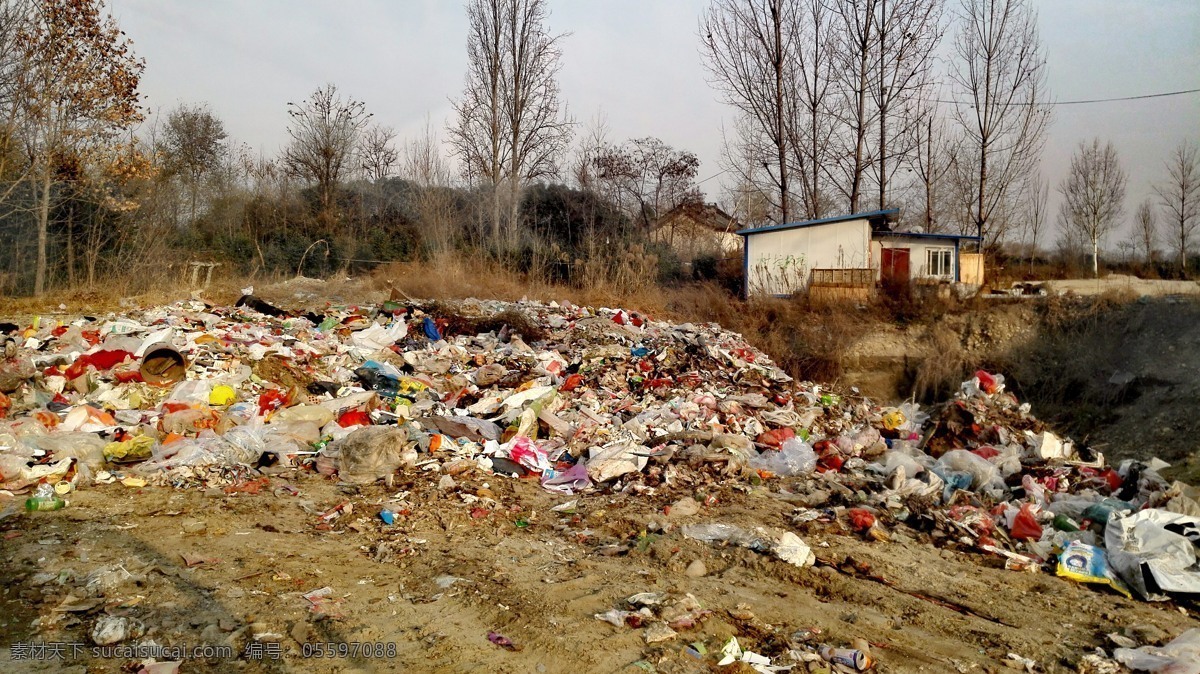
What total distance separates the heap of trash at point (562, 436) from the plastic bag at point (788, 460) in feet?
0.08

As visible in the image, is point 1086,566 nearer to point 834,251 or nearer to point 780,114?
point 834,251

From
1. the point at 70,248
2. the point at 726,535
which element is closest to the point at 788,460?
the point at 726,535

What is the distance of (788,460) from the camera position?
5996mm

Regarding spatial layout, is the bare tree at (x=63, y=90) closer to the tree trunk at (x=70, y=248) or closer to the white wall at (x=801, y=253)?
the tree trunk at (x=70, y=248)

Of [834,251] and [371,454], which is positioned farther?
[834,251]

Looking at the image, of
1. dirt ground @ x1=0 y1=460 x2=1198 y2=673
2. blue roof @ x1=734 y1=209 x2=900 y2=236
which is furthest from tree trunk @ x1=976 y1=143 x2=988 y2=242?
dirt ground @ x1=0 y1=460 x2=1198 y2=673

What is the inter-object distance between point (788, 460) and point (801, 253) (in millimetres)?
10909

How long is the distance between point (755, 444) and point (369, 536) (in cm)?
385

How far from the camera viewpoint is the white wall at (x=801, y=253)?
1575cm

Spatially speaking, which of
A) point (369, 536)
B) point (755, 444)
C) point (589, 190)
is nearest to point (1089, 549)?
point (755, 444)

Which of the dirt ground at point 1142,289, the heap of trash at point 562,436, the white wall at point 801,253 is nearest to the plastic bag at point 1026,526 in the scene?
the heap of trash at point 562,436

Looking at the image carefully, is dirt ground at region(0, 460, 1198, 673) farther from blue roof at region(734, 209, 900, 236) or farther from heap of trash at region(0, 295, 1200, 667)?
blue roof at region(734, 209, 900, 236)

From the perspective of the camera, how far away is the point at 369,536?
395 cm

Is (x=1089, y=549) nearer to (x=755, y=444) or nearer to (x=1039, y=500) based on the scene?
(x=1039, y=500)
